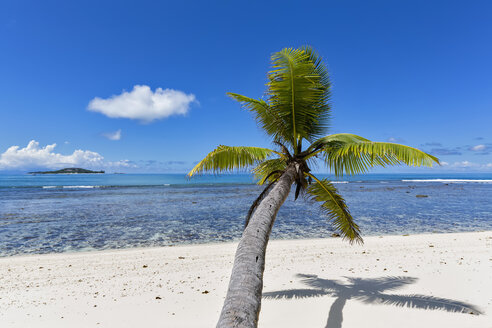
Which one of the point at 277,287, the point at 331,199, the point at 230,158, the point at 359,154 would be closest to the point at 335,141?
the point at 359,154

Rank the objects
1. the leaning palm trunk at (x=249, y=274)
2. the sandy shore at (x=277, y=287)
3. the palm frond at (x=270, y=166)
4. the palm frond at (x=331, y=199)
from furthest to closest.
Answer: the palm frond at (x=270, y=166)
the palm frond at (x=331, y=199)
the sandy shore at (x=277, y=287)
the leaning palm trunk at (x=249, y=274)

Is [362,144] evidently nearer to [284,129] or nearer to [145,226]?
[284,129]

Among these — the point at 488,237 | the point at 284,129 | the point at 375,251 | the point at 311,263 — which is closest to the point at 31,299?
the point at 284,129

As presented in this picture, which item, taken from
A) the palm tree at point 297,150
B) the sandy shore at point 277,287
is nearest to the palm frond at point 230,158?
the palm tree at point 297,150

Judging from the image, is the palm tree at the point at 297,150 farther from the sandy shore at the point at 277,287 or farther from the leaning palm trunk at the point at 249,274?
the sandy shore at the point at 277,287

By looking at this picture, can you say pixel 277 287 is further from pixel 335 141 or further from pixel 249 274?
pixel 249 274

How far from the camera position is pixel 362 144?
4.38 meters

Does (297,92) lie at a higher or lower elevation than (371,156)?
higher

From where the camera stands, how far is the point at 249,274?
8.99 feet

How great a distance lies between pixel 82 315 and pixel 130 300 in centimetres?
98

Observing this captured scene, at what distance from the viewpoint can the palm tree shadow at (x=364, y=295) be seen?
559 cm

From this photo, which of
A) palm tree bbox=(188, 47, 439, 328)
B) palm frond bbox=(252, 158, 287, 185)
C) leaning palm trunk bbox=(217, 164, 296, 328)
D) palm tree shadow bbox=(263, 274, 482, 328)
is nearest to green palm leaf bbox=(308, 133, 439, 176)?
palm tree bbox=(188, 47, 439, 328)

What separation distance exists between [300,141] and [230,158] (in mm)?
1451

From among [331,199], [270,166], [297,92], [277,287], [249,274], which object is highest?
Result: [297,92]
